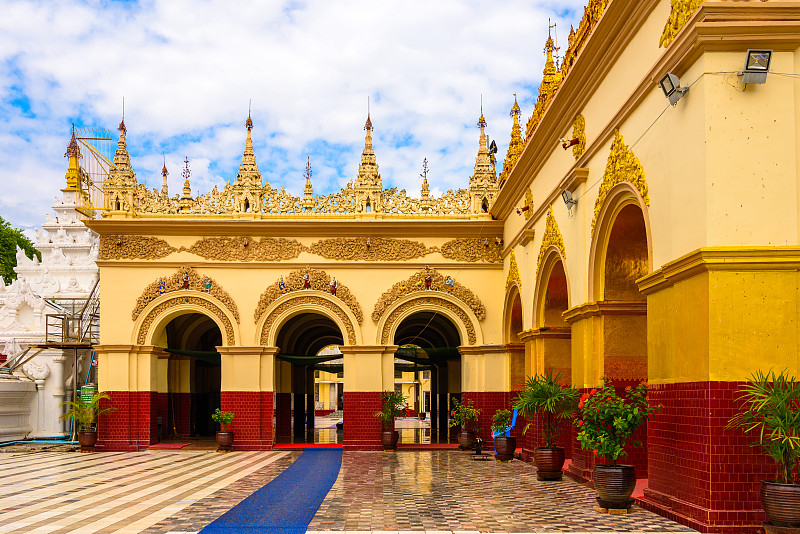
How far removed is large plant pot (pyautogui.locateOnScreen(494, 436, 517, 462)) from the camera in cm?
1534

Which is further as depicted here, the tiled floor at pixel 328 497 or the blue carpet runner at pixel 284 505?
the tiled floor at pixel 328 497

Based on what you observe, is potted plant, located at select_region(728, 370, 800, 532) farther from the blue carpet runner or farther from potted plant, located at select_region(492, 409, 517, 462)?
potted plant, located at select_region(492, 409, 517, 462)

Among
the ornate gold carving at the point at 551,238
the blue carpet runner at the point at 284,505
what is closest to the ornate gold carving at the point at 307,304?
the blue carpet runner at the point at 284,505

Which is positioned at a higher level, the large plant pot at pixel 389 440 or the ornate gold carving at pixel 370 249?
the ornate gold carving at pixel 370 249

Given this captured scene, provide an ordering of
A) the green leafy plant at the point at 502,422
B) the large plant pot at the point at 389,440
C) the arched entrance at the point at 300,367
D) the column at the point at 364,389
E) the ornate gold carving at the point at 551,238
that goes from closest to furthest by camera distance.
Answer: the ornate gold carving at the point at 551,238
the green leafy plant at the point at 502,422
the large plant pot at the point at 389,440
the column at the point at 364,389
the arched entrance at the point at 300,367

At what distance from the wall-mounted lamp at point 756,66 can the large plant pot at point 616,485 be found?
416 cm

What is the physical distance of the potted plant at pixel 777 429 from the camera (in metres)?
6.25

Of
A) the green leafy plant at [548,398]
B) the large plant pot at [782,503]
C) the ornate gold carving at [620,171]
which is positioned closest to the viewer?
the large plant pot at [782,503]

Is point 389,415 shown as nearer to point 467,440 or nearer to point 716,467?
point 467,440

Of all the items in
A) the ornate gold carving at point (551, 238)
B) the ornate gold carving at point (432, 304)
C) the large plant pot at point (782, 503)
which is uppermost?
the ornate gold carving at point (551, 238)

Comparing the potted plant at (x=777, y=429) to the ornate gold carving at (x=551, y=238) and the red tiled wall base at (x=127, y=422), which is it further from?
the red tiled wall base at (x=127, y=422)

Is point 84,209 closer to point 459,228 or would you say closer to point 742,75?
point 459,228

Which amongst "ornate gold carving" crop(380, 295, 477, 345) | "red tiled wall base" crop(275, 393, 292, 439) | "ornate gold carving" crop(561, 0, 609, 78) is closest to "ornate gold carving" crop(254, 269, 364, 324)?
"ornate gold carving" crop(380, 295, 477, 345)

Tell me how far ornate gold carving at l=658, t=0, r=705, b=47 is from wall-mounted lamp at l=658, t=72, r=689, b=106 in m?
0.45
